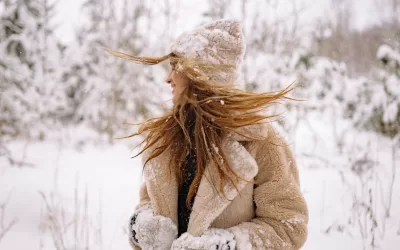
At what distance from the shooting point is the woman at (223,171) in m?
1.30

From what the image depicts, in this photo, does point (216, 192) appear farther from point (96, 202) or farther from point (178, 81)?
point (96, 202)

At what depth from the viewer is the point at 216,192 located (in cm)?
136

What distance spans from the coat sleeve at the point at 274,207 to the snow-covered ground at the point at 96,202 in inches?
63.8

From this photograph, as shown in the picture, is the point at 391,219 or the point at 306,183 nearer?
the point at 391,219

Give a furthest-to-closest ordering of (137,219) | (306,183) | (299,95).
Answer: (299,95) < (306,183) < (137,219)

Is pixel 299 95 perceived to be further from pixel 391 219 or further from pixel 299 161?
pixel 391 219

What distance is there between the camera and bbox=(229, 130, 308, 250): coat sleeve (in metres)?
1.28

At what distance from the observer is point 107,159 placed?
7.41 meters

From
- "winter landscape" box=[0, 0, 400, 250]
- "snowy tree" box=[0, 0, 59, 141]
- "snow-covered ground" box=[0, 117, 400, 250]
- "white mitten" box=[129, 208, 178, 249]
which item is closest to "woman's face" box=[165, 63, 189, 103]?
"white mitten" box=[129, 208, 178, 249]

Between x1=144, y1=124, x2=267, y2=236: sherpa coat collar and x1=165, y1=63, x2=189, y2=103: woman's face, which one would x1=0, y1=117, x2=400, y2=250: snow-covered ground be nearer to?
x1=144, y1=124, x2=267, y2=236: sherpa coat collar

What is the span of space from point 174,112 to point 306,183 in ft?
14.3

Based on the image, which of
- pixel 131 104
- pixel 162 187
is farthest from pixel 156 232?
pixel 131 104

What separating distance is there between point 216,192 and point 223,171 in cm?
10

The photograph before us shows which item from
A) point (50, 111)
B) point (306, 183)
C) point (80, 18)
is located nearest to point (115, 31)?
point (80, 18)
